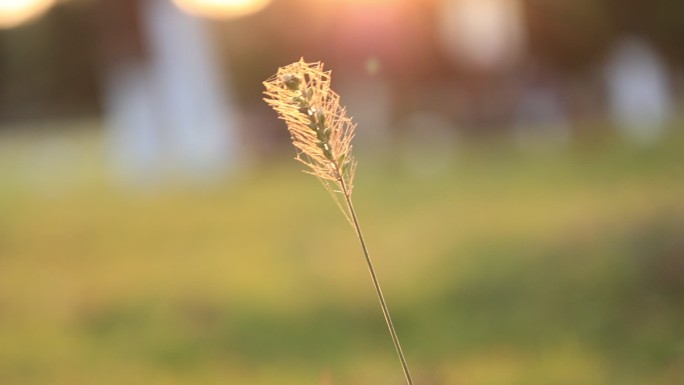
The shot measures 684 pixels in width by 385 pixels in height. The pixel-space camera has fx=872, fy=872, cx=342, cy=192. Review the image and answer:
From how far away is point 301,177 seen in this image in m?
5.04

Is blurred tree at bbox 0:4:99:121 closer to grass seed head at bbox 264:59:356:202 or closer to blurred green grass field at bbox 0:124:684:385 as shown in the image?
blurred green grass field at bbox 0:124:684:385

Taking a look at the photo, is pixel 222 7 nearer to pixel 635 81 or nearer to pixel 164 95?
pixel 164 95

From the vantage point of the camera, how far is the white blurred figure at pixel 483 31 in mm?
6680

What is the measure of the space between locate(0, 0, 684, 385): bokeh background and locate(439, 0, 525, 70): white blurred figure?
24mm

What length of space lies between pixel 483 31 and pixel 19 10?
3.37 m

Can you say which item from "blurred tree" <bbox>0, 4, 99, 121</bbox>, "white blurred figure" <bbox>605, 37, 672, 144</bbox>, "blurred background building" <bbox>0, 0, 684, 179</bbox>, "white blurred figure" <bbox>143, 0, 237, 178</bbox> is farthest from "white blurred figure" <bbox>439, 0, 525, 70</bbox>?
"blurred tree" <bbox>0, 4, 99, 121</bbox>

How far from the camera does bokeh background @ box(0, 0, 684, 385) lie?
2.69 metres

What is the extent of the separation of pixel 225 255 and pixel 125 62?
10.3 ft

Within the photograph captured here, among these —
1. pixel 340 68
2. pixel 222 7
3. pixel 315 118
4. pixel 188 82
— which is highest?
pixel 222 7

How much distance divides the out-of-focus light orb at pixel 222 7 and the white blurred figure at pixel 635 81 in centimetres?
261

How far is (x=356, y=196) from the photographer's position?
4.66m

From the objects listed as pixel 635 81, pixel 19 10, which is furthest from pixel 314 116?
pixel 635 81

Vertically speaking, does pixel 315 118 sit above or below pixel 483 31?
below

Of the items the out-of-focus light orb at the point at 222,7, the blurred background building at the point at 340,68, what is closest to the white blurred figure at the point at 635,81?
the blurred background building at the point at 340,68
